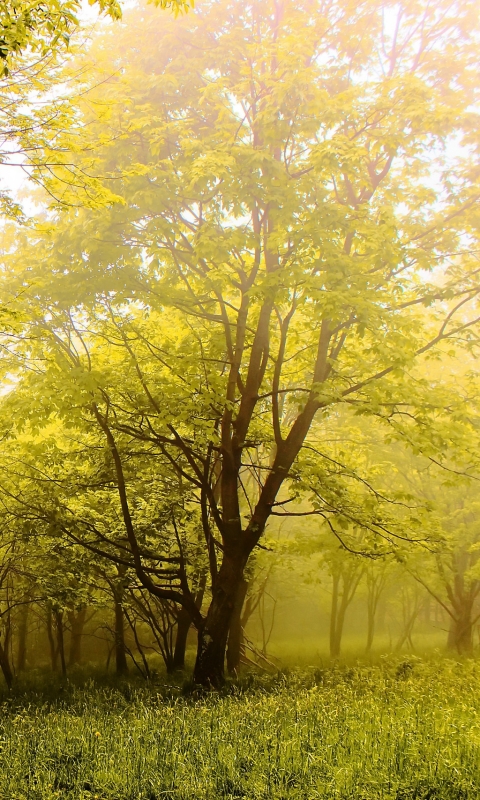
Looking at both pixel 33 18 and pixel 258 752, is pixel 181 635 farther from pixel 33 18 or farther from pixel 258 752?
pixel 33 18

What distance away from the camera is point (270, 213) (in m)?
7.33

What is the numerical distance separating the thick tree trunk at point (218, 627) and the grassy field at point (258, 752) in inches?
77.8

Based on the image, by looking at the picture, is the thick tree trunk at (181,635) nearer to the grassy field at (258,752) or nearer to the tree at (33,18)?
the grassy field at (258,752)

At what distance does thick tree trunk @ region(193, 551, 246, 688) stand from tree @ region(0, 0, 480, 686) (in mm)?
25

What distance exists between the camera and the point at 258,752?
169 inches

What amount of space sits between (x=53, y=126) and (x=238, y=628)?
10763 mm

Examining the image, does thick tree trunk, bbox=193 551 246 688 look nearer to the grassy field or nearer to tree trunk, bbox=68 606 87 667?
the grassy field

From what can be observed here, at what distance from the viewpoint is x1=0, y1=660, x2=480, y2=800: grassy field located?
372cm

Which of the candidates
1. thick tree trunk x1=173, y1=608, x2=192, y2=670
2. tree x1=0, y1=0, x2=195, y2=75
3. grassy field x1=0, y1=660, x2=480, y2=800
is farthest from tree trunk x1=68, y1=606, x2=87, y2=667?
tree x1=0, y1=0, x2=195, y2=75

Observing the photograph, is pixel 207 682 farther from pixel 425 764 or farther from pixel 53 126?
pixel 53 126

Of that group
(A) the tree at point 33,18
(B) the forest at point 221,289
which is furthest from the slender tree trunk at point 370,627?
(A) the tree at point 33,18

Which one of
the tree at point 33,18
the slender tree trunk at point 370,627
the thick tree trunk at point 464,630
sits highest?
the tree at point 33,18

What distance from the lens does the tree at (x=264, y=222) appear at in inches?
286

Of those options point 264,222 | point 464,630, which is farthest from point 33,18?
point 464,630
